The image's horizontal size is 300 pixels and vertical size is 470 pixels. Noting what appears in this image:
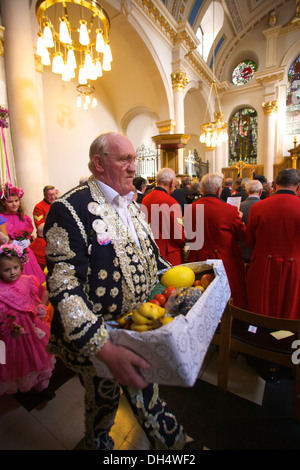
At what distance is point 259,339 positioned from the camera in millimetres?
1903

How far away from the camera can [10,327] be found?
6.15ft

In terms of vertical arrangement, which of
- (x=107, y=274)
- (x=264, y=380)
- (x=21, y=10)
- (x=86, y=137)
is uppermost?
(x=21, y=10)

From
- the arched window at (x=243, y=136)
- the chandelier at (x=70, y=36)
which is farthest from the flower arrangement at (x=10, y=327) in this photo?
the arched window at (x=243, y=136)

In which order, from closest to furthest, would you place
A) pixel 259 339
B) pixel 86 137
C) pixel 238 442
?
1. pixel 238 442
2. pixel 259 339
3. pixel 86 137

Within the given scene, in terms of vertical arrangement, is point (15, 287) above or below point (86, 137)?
below

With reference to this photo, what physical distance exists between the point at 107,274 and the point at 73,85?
9.46m

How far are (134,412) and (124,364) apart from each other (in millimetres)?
505

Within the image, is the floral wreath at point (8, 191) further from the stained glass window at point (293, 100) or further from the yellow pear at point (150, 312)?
the stained glass window at point (293, 100)

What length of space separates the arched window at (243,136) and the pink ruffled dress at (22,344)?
15270 millimetres

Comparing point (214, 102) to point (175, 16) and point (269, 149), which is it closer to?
point (269, 149)

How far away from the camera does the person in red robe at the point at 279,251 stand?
2320 millimetres

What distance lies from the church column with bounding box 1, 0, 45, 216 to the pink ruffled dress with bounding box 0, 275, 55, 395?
3301 millimetres

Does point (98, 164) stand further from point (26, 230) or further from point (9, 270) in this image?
point (26, 230)

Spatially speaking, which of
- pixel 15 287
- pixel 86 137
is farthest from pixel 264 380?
pixel 86 137
